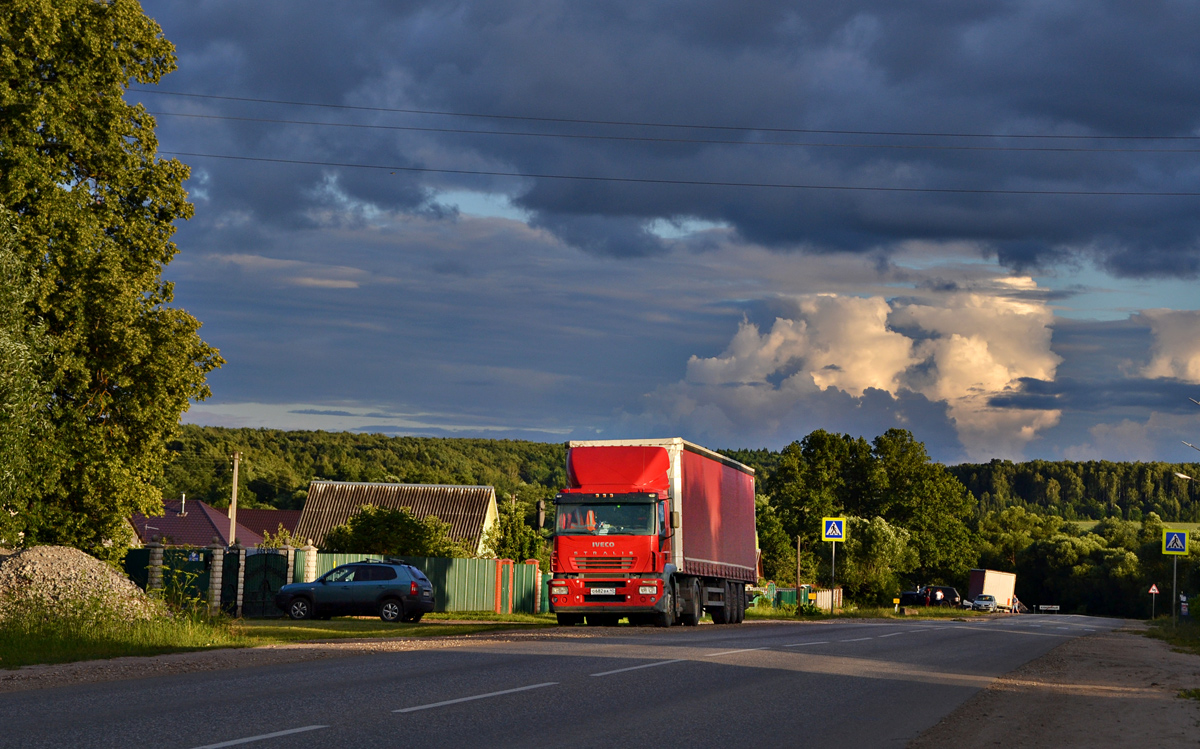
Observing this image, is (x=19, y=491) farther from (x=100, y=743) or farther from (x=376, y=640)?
(x=100, y=743)

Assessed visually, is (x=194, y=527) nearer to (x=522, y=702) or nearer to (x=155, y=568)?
(x=155, y=568)

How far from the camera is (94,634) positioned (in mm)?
18281

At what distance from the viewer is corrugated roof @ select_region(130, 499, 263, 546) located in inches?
2564

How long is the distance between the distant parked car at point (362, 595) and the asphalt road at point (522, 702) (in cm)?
1342

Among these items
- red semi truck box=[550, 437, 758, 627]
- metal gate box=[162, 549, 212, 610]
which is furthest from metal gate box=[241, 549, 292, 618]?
red semi truck box=[550, 437, 758, 627]

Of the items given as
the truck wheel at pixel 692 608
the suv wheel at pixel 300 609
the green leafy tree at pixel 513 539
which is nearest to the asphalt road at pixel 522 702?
the truck wheel at pixel 692 608

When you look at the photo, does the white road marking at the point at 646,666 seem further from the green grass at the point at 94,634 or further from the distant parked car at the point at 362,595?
the distant parked car at the point at 362,595

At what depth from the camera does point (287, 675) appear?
46.6 ft

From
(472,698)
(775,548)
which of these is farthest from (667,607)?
(775,548)

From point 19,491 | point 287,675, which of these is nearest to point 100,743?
point 287,675

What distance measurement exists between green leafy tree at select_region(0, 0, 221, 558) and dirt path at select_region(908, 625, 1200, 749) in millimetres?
22098

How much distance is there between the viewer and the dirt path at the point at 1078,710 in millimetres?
10258

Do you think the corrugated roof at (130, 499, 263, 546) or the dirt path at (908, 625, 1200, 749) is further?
the corrugated roof at (130, 499, 263, 546)

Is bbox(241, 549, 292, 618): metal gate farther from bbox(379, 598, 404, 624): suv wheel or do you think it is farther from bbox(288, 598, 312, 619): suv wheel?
bbox(379, 598, 404, 624): suv wheel
